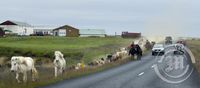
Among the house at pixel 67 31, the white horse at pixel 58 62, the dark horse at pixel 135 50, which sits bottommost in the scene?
the house at pixel 67 31

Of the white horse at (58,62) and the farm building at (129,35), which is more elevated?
the white horse at (58,62)

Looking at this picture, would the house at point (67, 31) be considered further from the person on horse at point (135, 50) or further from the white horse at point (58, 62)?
the white horse at point (58, 62)

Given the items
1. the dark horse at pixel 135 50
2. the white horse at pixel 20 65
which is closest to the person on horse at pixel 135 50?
the dark horse at pixel 135 50

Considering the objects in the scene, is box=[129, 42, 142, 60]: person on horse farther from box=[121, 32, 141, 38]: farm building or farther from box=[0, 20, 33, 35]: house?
box=[0, 20, 33, 35]: house

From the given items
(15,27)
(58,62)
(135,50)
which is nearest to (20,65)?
(58,62)

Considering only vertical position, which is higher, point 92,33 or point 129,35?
point 92,33

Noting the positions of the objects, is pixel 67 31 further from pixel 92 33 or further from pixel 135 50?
pixel 135 50

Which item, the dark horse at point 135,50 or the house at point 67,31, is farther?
the house at point 67,31

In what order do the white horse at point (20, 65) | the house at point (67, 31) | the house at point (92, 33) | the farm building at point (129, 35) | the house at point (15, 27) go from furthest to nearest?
1. the house at point (92, 33)
2. the farm building at point (129, 35)
3. the house at point (15, 27)
4. the house at point (67, 31)
5. the white horse at point (20, 65)

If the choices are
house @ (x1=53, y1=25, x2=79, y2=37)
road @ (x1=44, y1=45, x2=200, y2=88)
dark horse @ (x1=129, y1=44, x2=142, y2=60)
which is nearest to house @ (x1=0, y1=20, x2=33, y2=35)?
house @ (x1=53, y1=25, x2=79, y2=37)

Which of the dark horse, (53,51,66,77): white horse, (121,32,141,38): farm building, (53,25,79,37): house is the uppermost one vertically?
(53,51,66,77): white horse

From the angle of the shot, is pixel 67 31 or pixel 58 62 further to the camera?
pixel 67 31

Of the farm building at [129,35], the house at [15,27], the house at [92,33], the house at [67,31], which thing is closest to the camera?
the house at [67,31]

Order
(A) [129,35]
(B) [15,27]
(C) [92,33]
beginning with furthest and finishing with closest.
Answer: (C) [92,33] < (A) [129,35] < (B) [15,27]
